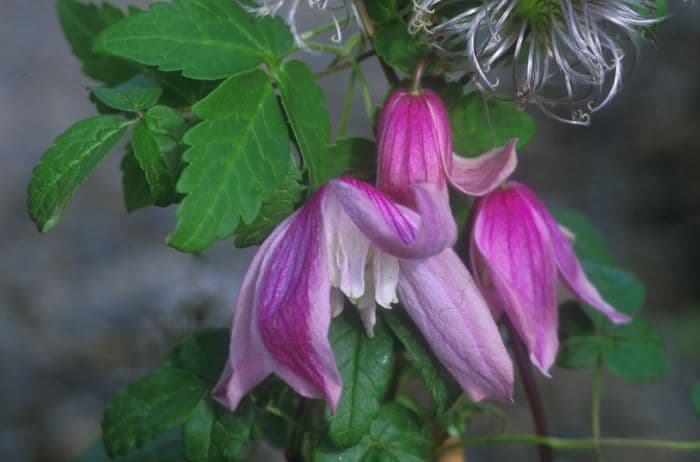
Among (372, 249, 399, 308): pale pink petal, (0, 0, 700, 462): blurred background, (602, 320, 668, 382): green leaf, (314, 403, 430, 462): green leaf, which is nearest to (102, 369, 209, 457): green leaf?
(314, 403, 430, 462): green leaf

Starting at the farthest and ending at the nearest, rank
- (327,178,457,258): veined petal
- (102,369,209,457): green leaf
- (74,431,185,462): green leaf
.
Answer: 1. (74,431,185,462): green leaf
2. (102,369,209,457): green leaf
3. (327,178,457,258): veined petal

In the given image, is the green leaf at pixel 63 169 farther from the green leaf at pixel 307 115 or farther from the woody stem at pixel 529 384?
the woody stem at pixel 529 384

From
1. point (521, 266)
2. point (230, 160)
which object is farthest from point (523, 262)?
point (230, 160)

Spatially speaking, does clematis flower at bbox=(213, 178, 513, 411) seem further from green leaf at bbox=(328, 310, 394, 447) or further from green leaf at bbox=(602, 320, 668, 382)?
green leaf at bbox=(602, 320, 668, 382)

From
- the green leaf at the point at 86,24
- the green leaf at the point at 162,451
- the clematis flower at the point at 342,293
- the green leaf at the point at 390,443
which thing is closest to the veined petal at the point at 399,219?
the clematis flower at the point at 342,293

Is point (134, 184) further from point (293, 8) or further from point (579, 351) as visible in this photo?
point (579, 351)

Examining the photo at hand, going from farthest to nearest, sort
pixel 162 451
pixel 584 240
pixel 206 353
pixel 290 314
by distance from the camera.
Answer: pixel 584 240 < pixel 162 451 < pixel 206 353 < pixel 290 314
